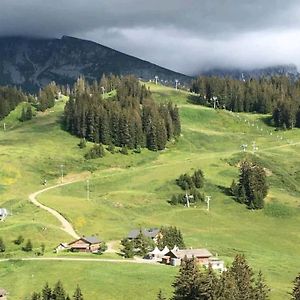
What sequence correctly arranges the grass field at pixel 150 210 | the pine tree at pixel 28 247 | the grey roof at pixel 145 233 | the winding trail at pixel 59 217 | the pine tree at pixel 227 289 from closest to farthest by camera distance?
the pine tree at pixel 227 289 → the grass field at pixel 150 210 → the pine tree at pixel 28 247 → the grey roof at pixel 145 233 → the winding trail at pixel 59 217

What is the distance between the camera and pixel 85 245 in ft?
376

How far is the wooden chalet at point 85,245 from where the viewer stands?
4473 inches

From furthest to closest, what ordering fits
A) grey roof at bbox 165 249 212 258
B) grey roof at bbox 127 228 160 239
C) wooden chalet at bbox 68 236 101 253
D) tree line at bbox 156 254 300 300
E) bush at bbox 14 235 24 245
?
grey roof at bbox 127 228 160 239 → bush at bbox 14 235 24 245 → wooden chalet at bbox 68 236 101 253 → grey roof at bbox 165 249 212 258 → tree line at bbox 156 254 300 300

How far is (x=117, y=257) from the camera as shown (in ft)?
357

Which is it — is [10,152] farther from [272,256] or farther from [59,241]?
[272,256]

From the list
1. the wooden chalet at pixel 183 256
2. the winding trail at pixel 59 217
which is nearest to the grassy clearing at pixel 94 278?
the wooden chalet at pixel 183 256

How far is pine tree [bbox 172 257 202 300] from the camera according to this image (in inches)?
2735

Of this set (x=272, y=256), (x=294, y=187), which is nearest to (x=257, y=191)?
(x=294, y=187)

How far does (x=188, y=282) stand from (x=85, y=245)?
47466 mm

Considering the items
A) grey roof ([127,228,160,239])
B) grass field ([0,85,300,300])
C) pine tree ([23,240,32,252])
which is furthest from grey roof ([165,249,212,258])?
pine tree ([23,240,32,252])

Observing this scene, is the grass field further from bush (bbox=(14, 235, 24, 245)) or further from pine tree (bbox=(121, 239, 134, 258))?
pine tree (bbox=(121, 239, 134, 258))

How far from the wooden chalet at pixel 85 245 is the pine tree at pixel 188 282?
4390cm

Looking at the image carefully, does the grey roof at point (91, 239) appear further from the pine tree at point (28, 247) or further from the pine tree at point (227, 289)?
the pine tree at point (227, 289)

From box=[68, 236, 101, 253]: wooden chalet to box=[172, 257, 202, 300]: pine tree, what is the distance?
43899 mm
